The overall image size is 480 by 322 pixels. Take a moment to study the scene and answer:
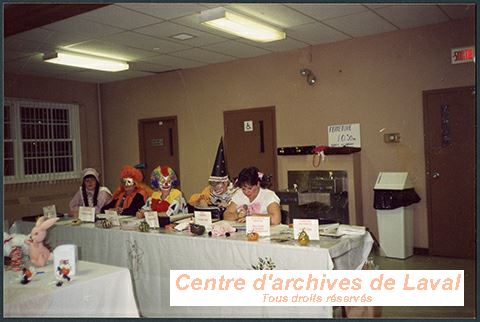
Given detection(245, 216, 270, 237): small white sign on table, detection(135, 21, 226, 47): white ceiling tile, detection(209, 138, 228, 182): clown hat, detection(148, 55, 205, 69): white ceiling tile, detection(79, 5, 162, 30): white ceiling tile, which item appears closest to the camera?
detection(245, 216, 270, 237): small white sign on table

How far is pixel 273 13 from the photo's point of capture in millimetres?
3619

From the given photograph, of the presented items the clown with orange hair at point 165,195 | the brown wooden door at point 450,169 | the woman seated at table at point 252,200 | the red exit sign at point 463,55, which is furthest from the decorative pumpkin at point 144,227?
the red exit sign at point 463,55

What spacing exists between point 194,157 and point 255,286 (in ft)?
12.1

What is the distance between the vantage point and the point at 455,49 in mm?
3953

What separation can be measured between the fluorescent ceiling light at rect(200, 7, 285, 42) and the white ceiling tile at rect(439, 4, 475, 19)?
147cm

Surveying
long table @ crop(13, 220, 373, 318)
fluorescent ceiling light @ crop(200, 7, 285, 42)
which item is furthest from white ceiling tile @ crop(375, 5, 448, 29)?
long table @ crop(13, 220, 373, 318)

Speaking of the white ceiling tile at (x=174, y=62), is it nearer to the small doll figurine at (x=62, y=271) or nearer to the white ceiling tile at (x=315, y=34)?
the white ceiling tile at (x=315, y=34)

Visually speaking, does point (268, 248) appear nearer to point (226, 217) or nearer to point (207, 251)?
point (207, 251)

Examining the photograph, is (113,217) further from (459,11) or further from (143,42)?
(459,11)

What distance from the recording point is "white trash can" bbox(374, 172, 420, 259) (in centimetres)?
404

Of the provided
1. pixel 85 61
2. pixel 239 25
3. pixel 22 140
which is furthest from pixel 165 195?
pixel 22 140

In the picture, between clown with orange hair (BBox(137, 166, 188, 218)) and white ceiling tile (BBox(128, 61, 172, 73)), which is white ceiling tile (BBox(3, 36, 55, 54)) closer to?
white ceiling tile (BBox(128, 61, 172, 73))

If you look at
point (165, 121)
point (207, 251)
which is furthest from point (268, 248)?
point (165, 121)

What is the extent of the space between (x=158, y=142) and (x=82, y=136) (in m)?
1.24
